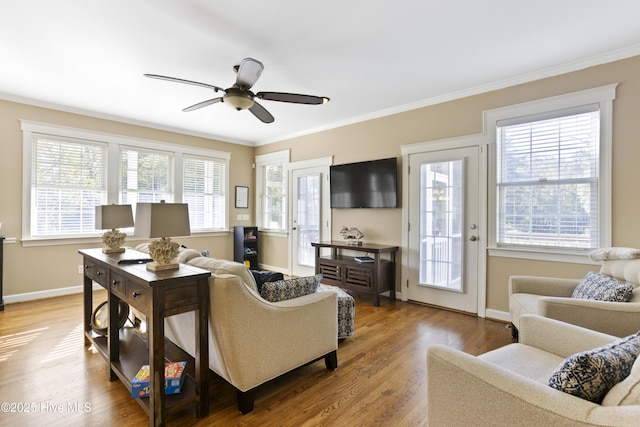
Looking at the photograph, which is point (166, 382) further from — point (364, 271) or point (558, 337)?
point (364, 271)

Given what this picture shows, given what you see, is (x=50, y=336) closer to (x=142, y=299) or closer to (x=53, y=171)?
(x=142, y=299)

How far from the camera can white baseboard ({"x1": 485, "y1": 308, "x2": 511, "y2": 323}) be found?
346 cm

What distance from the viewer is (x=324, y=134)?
17.4 feet

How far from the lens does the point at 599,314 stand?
2023 mm

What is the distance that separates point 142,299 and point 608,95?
4085 millimetres

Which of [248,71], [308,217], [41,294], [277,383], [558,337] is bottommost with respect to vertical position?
[277,383]

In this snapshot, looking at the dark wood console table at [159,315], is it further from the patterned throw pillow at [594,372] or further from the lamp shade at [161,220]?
the patterned throw pillow at [594,372]

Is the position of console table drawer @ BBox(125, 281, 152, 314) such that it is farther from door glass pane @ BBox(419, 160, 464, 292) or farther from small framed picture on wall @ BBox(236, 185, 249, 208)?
small framed picture on wall @ BBox(236, 185, 249, 208)

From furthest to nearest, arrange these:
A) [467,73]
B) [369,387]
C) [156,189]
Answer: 1. [156,189]
2. [467,73]
3. [369,387]

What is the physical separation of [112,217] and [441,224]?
357cm

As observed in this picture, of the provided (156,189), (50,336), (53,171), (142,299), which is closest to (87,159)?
(53,171)

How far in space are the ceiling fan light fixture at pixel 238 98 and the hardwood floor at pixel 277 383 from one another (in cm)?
223

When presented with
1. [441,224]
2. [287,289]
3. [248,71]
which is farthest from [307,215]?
[287,289]

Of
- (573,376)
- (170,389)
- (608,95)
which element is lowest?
(170,389)
